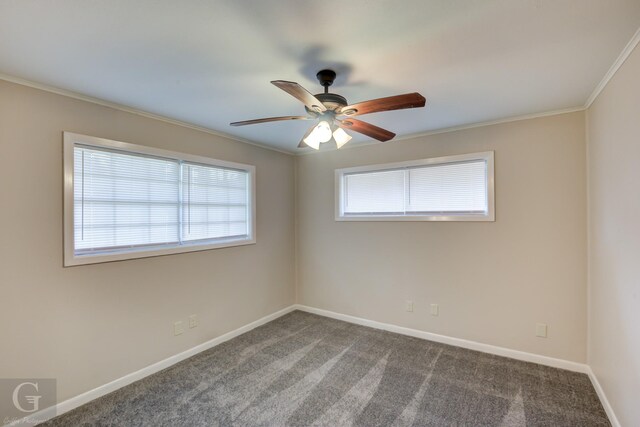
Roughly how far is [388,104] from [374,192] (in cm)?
215

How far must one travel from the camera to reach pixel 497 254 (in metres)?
2.96

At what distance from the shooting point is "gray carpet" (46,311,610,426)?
2.07 meters

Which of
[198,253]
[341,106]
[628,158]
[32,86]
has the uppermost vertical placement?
[32,86]

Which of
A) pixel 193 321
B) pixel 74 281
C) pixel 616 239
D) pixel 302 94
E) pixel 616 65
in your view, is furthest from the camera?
pixel 193 321

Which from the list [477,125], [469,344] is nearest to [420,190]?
[477,125]

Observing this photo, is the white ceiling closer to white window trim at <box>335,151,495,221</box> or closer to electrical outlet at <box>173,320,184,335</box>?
white window trim at <box>335,151,495,221</box>

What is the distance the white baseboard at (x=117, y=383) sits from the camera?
203 cm

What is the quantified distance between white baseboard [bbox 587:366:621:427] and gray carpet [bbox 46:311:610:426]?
0.05 metres

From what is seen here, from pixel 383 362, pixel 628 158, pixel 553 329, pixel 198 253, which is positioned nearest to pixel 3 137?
pixel 198 253

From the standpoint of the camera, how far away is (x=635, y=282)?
5.40 feet

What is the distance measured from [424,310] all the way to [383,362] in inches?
34.0

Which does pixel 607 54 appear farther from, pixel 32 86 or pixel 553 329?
pixel 32 86

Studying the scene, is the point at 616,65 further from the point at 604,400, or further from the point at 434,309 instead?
the point at 434,309

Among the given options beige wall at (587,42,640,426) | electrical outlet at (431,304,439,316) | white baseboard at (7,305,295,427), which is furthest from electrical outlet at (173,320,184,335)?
beige wall at (587,42,640,426)
